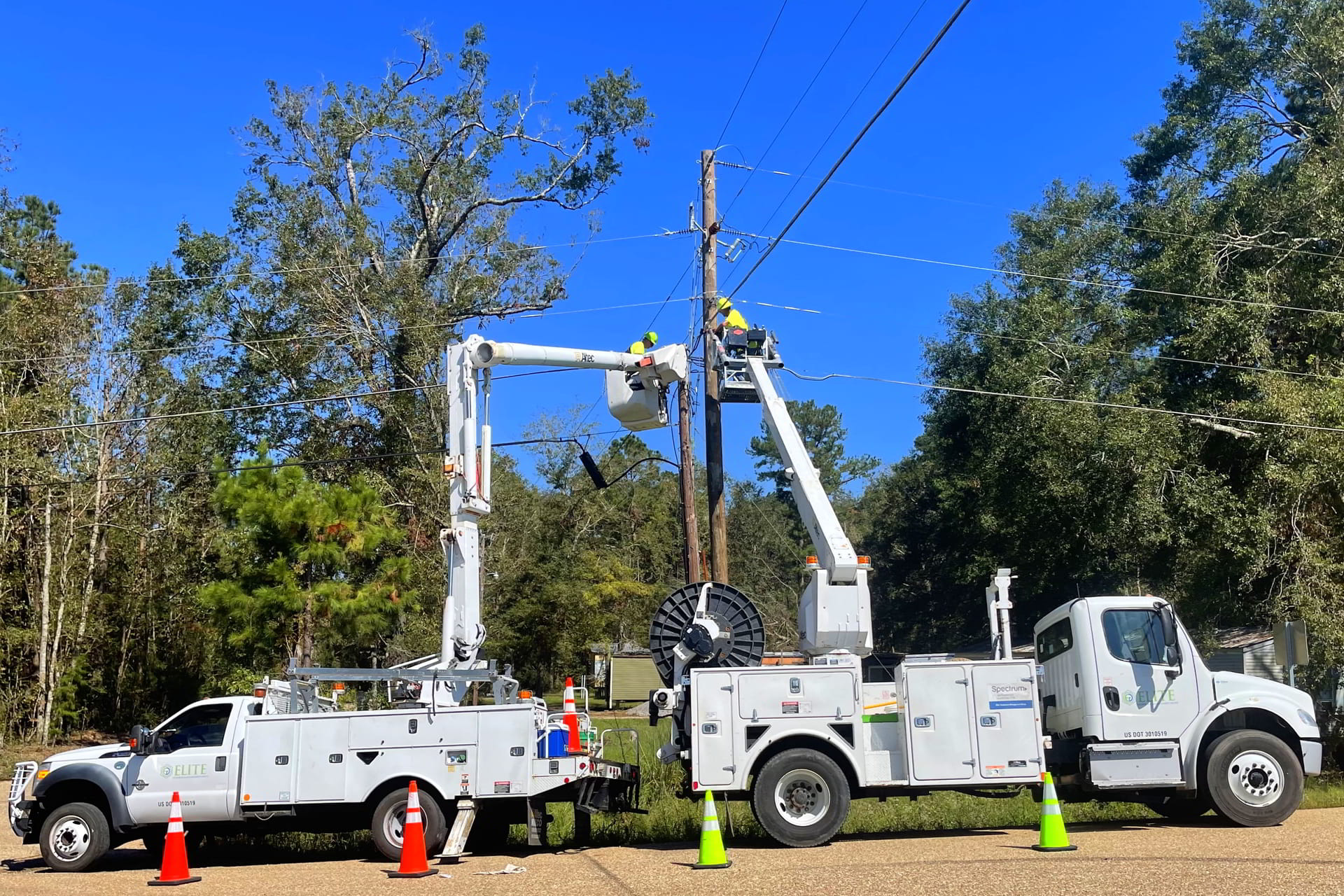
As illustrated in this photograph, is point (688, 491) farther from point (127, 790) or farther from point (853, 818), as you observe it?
point (127, 790)

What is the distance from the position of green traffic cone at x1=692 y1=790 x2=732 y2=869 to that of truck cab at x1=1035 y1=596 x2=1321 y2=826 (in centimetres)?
438

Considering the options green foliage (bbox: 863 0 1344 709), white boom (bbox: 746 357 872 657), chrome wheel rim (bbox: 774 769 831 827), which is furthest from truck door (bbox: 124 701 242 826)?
green foliage (bbox: 863 0 1344 709)

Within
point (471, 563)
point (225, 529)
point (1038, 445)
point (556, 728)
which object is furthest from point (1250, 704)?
point (225, 529)

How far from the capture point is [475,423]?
45.2 ft

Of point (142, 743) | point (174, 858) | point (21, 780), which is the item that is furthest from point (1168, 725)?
point (21, 780)

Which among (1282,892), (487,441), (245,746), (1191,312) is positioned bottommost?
(1282,892)

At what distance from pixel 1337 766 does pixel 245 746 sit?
17.1m

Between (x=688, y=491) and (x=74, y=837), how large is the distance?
10920mm

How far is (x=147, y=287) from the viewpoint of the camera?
3512cm

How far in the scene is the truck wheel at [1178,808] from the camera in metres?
13.5

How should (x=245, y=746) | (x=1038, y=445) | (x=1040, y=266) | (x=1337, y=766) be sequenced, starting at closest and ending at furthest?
(x=245, y=746)
(x=1337, y=766)
(x=1038, y=445)
(x=1040, y=266)

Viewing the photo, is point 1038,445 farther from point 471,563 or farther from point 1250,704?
point 471,563

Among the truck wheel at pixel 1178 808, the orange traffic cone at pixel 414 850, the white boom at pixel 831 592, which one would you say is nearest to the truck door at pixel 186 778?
the orange traffic cone at pixel 414 850

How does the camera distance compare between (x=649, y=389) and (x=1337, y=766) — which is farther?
(x=1337, y=766)
